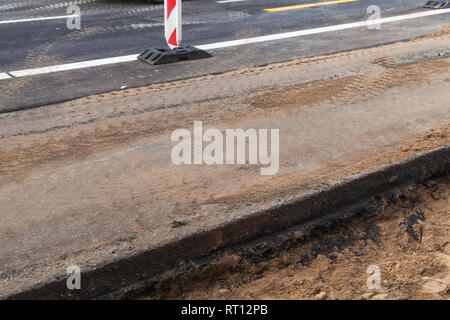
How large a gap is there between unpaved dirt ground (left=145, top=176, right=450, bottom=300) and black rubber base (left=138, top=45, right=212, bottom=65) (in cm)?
417

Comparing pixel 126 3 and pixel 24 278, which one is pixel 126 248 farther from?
pixel 126 3

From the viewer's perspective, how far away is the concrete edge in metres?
2.86

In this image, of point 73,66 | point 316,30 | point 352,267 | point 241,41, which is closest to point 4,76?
point 73,66

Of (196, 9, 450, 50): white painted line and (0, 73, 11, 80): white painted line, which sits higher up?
(196, 9, 450, 50): white painted line

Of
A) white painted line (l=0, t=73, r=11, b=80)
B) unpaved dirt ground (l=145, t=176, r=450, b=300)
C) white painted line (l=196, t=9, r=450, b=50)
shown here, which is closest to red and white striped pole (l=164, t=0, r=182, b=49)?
white painted line (l=196, t=9, r=450, b=50)

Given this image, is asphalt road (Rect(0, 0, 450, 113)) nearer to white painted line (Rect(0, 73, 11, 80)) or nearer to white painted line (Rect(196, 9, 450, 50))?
white painted line (Rect(0, 73, 11, 80))

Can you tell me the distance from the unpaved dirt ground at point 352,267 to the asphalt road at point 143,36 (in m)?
3.36

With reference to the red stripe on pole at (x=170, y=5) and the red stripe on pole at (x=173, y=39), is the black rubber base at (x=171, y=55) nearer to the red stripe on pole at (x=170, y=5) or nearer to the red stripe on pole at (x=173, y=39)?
the red stripe on pole at (x=173, y=39)

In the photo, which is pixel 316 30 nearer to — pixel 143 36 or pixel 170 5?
pixel 143 36

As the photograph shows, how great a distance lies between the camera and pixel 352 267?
10.7 ft

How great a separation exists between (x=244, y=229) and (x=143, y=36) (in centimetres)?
592

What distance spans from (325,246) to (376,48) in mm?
5016

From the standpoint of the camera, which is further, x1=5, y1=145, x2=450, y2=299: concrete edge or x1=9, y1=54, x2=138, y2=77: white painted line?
x1=9, y1=54, x2=138, y2=77: white painted line

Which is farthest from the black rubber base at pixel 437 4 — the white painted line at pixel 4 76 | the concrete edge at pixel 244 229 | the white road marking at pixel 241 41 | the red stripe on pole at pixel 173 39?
the white painted line at pixel 4 76
